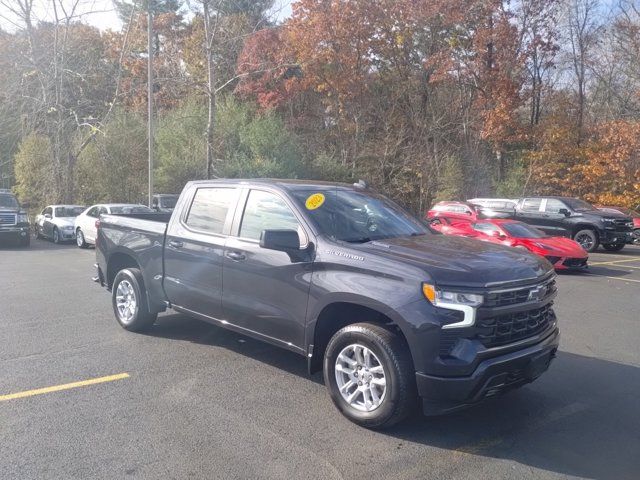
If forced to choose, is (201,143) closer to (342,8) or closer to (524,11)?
(342,8)

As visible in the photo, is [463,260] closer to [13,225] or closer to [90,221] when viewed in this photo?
[90,221]

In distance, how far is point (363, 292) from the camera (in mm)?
4508

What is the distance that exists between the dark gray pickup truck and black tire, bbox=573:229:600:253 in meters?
15.3

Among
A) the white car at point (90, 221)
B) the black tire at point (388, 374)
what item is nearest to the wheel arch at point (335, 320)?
the black tire at point (388, 374)

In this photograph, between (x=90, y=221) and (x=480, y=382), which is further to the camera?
(x=90, y=221)

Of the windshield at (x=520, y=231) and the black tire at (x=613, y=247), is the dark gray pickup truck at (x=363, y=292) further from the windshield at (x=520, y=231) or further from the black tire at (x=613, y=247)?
the black tire at (x=613, y=247)

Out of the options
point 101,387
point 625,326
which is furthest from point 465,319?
point 625,326

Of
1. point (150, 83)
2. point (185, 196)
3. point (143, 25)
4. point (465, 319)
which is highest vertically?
point (143, 25)

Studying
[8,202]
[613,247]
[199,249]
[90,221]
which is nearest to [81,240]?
[90,221]

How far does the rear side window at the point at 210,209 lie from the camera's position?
19.5 feet

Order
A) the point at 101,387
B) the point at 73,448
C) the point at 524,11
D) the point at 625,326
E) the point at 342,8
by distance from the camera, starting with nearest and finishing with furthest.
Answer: the point at 73,448, the point at 101,387, the point at 625,326, the point at 342,8, the point at 524,11

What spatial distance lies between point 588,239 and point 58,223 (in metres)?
17.5

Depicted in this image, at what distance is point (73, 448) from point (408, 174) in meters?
28.4

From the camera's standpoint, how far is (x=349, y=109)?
107 ft
